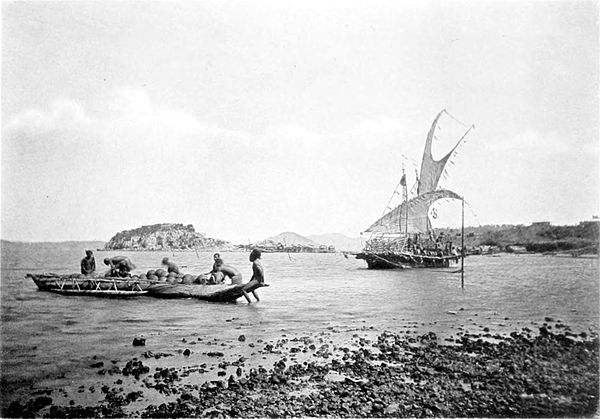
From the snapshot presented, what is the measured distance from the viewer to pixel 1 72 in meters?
4.23

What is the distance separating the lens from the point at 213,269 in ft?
14.0

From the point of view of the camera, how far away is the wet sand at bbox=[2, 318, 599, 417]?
3760 mm

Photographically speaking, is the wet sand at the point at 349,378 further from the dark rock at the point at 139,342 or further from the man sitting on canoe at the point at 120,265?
the man sitting on canoe at the point at 120,265

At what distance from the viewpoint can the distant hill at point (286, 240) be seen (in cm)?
431

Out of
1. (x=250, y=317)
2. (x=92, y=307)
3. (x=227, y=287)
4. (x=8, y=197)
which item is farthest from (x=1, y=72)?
(x=250, y=317)

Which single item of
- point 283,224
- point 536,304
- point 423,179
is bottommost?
point 536,304

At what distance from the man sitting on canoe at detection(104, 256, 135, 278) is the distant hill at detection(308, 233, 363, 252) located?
1.51 m

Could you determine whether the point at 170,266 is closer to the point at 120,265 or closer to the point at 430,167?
the point at 120,265

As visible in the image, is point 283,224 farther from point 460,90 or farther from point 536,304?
point 536,304

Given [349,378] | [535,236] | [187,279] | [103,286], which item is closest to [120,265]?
[103,286]

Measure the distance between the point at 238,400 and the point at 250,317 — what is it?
26.2 inches

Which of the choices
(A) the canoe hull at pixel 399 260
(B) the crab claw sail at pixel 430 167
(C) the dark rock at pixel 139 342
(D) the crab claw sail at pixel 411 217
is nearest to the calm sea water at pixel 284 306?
(C) the dark rock at pixel 139 342

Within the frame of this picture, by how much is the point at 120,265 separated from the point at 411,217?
2.46 m

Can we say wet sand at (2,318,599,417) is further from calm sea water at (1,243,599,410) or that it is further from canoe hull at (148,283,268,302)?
canoe hull at (148,283,268,302)
